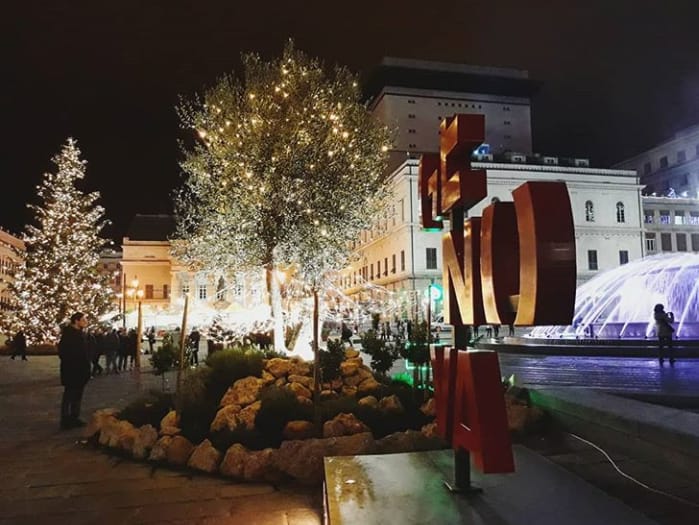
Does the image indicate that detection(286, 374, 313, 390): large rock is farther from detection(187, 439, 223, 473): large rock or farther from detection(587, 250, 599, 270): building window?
detection(587, 250, 599, 270): building window

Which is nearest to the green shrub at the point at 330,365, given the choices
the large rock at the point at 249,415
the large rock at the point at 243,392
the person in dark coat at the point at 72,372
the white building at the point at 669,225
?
the large rock at the point at 243,392

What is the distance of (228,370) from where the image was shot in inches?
376

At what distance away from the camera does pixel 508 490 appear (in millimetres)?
4258

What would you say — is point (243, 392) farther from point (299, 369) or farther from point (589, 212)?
point (589, 212)

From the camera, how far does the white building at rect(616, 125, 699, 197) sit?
6838 centimetres

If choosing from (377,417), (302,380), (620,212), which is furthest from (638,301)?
(620,212)

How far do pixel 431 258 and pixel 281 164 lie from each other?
38834 mm

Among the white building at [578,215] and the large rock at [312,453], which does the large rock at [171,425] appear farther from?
the white building at [578,215]

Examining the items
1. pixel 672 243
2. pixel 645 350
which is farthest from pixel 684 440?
pixel 672 243

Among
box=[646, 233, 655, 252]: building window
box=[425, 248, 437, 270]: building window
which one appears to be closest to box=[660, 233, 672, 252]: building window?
box=[646, 233, 655, 252]: building window

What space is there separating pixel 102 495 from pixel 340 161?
1234cm

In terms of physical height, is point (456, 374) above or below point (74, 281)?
below

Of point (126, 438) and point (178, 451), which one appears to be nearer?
point (178, 451)

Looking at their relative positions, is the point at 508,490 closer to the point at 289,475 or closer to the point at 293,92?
the point at 289,475
